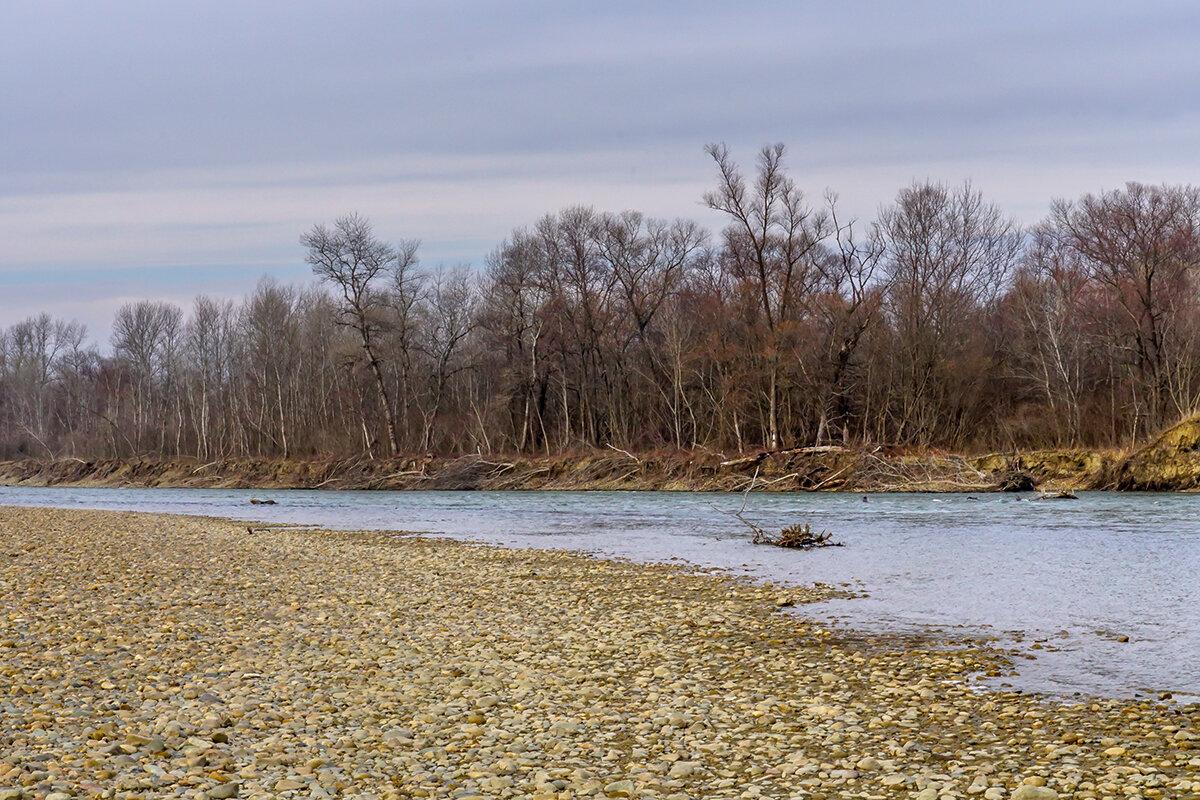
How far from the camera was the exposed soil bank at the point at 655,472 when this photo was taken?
161ft

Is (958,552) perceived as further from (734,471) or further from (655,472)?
(655,472)

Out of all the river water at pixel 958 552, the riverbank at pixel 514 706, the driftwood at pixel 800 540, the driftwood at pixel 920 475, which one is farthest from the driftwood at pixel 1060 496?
the riverbank at pixel 514 706

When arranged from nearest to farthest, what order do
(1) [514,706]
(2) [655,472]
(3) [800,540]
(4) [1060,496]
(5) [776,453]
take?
(1) [514,706] → (3) [800,540] → (4) [1060,496] → (5) [776,453] → (2) [655,472]

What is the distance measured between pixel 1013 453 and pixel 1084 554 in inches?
1200

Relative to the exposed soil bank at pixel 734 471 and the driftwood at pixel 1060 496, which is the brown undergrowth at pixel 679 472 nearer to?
the exposed soil bank at pixel 734 471

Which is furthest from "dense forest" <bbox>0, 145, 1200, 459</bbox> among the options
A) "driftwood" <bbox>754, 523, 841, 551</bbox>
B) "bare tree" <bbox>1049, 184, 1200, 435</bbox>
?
"driftwood" <bbox>754, 523, 841, 551</bbox>

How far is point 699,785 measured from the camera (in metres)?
7.19

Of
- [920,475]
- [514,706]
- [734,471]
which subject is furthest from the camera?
[734,471]

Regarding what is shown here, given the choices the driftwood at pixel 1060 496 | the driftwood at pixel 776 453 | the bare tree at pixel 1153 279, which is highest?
the bare tree at pixel 1153 279

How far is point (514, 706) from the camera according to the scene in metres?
9.38

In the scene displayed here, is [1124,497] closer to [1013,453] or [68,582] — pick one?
[1013,453]

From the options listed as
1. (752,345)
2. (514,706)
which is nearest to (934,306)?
(752,345)

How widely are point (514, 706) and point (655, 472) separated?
51.8 meters

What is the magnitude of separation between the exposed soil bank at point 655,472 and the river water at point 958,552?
13.0 ft
